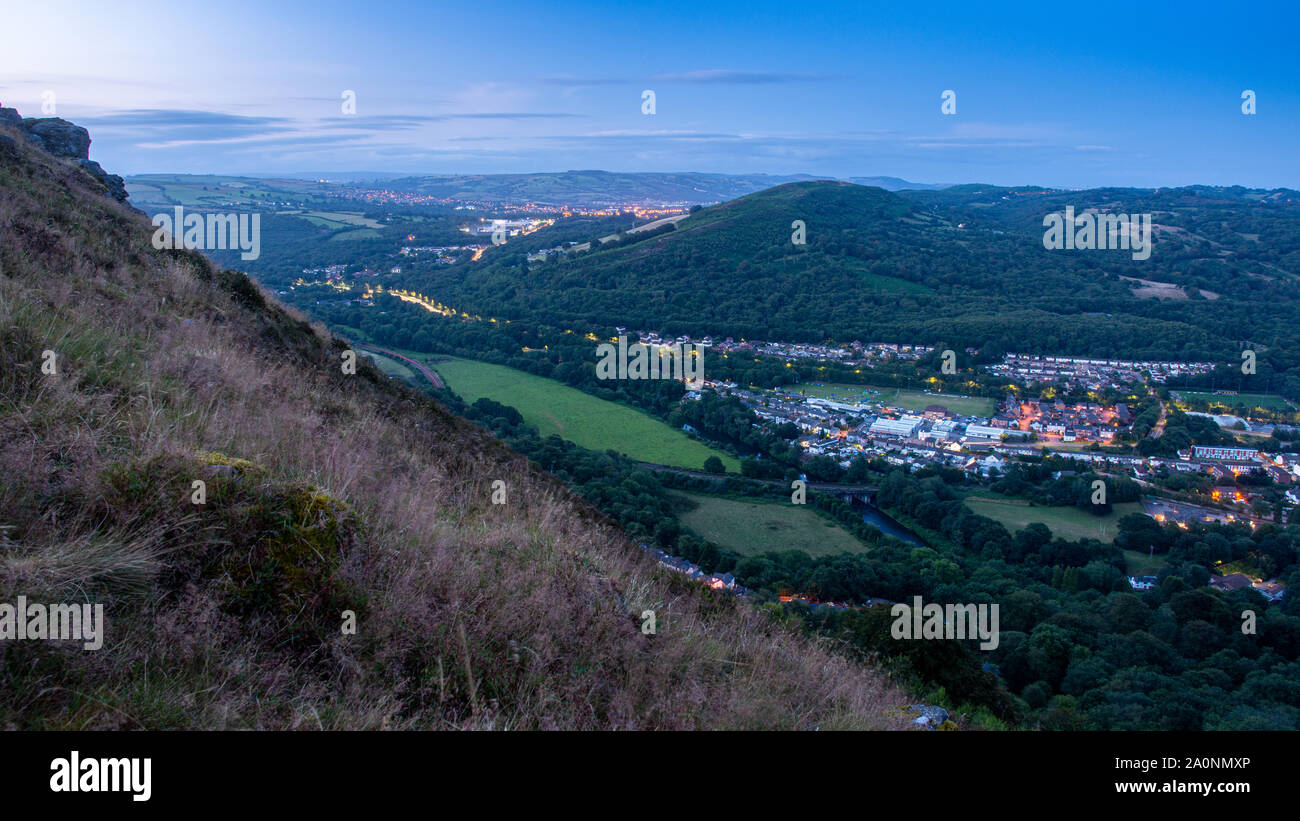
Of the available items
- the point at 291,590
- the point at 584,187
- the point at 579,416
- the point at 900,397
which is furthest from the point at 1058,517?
the point at 584,187

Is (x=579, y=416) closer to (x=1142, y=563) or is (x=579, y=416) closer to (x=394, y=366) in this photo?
(x=394, y=366)

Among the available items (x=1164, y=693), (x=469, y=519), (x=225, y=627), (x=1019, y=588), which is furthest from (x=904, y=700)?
(x=1019, y=588)

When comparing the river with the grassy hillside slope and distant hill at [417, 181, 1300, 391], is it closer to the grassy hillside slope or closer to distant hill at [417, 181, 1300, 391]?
the grassy hillside slope

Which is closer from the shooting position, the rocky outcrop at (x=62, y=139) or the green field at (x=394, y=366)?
the rocky outcrop at (x=62, y=139)

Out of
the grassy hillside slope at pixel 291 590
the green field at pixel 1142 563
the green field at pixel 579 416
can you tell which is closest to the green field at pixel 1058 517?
the green field at pixel 1142 563

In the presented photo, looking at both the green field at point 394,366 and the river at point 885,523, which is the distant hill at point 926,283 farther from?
the river at point 885,523

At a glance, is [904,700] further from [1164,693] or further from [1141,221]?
[1141,221]
